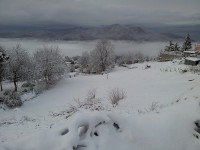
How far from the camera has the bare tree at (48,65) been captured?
4516cm

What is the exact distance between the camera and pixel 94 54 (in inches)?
2808

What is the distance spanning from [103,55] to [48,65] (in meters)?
27.2

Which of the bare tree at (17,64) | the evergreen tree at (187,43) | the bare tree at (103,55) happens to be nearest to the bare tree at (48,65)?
the bare tree at (17,64)

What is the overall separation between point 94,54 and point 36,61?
26.8 metres

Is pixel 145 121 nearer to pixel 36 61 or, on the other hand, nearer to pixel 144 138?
pixel 144 138

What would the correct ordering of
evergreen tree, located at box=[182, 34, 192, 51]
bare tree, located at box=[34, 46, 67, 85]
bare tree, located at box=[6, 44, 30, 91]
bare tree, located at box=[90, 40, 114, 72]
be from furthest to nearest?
evergreen tree, located at box=[182, 34, 192, 51] < bare tree, located at box=[90, 40, 114, 72] < bare tree, located at box=[6, 44, 30, 91] < bare tree, located at box=[34, 46, 67, 85]

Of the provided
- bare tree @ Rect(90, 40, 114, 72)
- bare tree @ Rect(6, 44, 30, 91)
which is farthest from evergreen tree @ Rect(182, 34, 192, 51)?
bare tree @ Rect(6, 44, 30, 91)

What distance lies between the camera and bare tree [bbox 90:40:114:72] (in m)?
69.8

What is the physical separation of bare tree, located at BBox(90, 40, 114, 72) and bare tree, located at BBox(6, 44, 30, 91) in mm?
26597

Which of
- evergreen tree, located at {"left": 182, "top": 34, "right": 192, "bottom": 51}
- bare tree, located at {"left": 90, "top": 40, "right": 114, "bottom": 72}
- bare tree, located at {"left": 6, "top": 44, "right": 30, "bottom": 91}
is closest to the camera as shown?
bare tree, located at {"left": 6, "top": 44, "right": 30, "bottom": 91}

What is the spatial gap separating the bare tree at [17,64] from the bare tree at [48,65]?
8.25 ft

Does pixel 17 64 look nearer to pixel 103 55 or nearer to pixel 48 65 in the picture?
pixel 48 65

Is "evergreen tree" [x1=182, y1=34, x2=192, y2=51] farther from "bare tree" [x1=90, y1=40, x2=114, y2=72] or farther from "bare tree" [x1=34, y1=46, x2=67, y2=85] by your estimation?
"bare tree" [x1=34, y1=46, x2=67, y2=85]

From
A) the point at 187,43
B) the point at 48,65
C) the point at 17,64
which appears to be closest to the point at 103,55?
the point at 48,65
